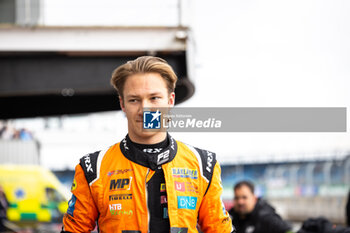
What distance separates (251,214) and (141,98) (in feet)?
14.2

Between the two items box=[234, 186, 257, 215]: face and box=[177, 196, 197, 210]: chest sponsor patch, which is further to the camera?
box=[234, 186, 257, 215]: face

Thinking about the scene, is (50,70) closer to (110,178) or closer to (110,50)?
(110,50)

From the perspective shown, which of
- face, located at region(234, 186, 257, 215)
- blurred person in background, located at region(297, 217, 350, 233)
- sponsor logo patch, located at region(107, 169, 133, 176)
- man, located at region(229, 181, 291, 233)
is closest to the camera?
sponsor logo patch, located at region(107, 169, 133, 176)

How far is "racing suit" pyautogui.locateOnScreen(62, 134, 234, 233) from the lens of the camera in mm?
1994

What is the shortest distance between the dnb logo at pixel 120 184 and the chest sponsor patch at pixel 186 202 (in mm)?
223

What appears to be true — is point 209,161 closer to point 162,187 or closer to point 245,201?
point 162,187

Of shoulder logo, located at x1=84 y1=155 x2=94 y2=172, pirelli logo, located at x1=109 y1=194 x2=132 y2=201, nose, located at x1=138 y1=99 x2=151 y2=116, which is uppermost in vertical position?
nose, located at x1=138 y1=99 x2=151 y2=116

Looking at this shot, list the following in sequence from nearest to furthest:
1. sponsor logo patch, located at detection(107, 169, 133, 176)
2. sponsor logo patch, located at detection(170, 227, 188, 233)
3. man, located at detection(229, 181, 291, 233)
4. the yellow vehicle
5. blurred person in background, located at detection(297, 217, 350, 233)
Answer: sponsor logo patch, located at detection(170, 227, 188, 233) < sponsor logo patch, located at detection(107, 169, 133, 176) < blurred person in background, located at detection(297, 217, 350, 233) < man, located at detection(229, 181, 291, 233) < the yellow vehicle

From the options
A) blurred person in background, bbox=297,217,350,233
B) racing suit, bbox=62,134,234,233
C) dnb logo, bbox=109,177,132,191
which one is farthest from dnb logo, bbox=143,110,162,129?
blurred person in background, bbox=297,217,350,233

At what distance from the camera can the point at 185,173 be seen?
2.08 meters

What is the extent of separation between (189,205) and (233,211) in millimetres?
4501

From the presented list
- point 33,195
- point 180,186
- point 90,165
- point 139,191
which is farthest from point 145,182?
point 33,195

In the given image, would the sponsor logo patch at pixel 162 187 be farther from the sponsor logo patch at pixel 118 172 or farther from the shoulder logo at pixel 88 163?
the shoulder logo at pixel 88 163

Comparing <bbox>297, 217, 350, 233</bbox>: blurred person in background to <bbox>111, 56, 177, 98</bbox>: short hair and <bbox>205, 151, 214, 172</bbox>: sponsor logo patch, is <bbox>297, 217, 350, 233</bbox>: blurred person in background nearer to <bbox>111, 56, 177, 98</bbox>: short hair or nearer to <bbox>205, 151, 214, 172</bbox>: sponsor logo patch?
<bbox>205, 151, 214, 172</bbox>: sponsor logo patch
